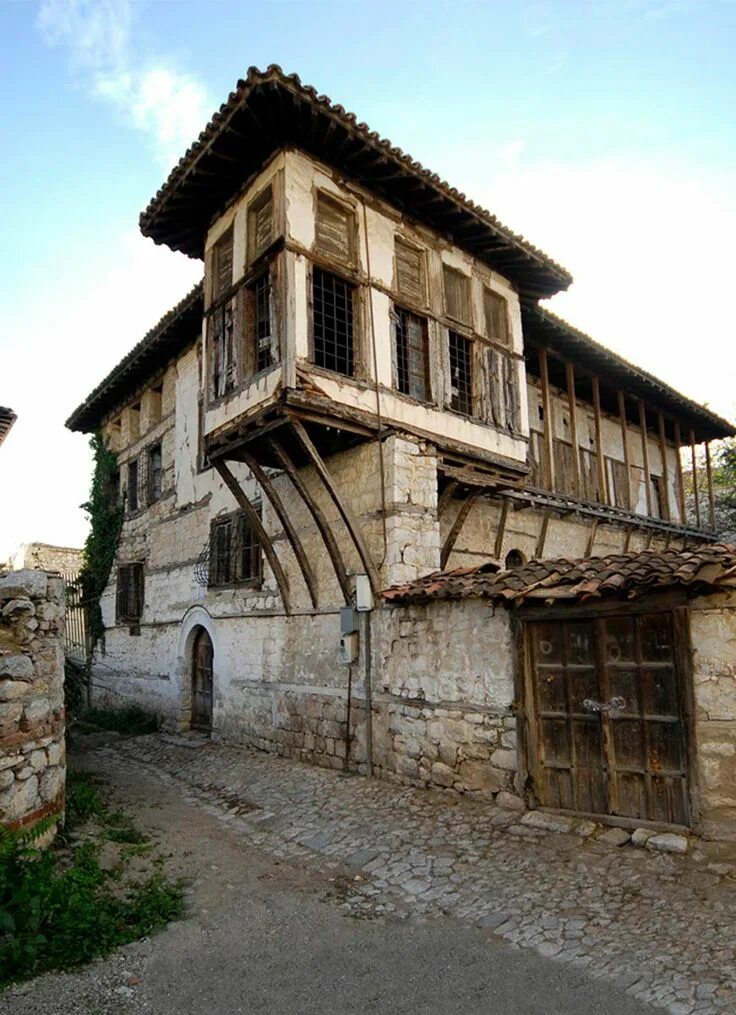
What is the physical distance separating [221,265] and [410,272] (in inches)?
115

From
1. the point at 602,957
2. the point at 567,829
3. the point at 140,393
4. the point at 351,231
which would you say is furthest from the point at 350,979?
the point at 140,393

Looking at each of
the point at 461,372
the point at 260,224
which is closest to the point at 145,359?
the point at 260,224

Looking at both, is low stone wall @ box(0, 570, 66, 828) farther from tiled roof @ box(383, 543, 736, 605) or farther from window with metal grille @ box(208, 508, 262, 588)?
window with metal grille @ box(208, 508, 262, 588)

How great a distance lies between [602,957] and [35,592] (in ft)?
16.4

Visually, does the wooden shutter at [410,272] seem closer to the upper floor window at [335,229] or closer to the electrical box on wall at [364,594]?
the upper floor window at [335,229]

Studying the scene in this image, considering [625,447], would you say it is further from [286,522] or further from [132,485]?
[132,485]

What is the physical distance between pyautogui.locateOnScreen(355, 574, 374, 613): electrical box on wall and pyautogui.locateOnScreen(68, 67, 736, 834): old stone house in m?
0.06

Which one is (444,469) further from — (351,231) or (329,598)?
(351,231)

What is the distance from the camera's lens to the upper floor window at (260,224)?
9094 mm

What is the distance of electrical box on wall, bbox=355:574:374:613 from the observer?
337 inches

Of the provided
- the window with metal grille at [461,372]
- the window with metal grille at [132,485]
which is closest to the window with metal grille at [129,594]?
the window with metal grille at [132,485]

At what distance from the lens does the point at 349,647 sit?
8.66 metres

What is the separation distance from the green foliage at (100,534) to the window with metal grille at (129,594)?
106cm

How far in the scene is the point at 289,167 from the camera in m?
8.80
